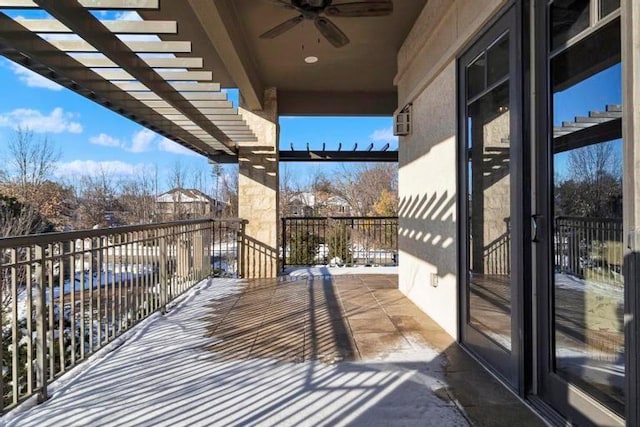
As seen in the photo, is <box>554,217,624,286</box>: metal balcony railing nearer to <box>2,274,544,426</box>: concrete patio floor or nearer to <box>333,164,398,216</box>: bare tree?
<box>2,274,544,426</box>: concrete patio floor

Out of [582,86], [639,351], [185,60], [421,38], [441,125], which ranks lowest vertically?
[639,351]

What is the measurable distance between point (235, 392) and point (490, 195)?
6.66 feet

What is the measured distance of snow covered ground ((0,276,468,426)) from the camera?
197cm

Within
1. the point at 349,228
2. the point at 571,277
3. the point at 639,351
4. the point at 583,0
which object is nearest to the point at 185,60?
the point at 583,0

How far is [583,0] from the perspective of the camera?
1759 mm

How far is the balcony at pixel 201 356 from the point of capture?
6.71 ft

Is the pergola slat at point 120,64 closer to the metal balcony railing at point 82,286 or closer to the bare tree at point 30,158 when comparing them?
the metal balcony railing at point 82,286

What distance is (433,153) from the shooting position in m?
3.76

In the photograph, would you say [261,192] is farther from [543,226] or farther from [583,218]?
[583,218]

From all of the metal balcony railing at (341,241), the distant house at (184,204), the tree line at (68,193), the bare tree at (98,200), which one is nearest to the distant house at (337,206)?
the tree line at (68,193)

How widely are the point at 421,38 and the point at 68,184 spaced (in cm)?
1215

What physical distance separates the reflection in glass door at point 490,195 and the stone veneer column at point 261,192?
3.98 metres

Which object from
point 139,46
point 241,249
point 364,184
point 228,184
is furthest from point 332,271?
point 228,184

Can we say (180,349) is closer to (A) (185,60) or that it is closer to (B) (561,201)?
(A) (185,60)
